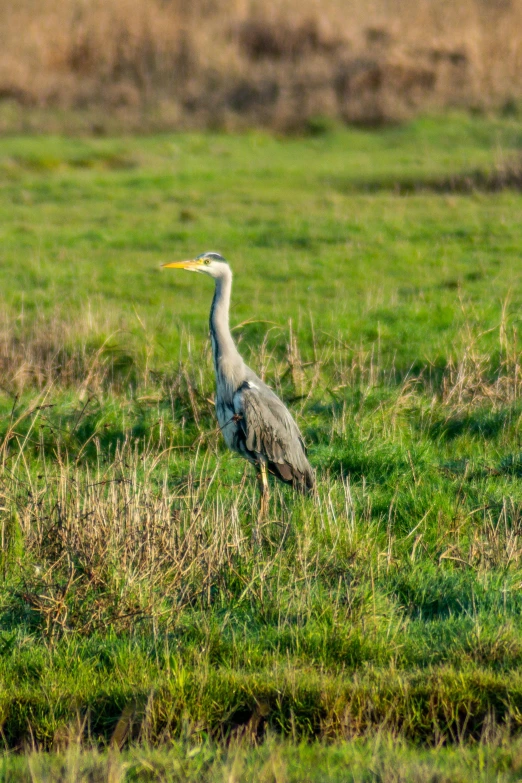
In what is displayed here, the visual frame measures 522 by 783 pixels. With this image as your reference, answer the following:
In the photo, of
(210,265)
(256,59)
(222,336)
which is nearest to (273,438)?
(222,336)

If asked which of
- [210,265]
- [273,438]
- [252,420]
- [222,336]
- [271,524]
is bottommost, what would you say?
[271,524]

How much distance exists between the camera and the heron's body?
6.31 metres

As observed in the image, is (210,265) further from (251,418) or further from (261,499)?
(261,499)

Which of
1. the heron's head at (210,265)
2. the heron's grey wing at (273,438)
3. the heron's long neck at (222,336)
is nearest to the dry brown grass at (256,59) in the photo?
the heron's head at (210,265)

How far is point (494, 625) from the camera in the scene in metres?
4.67

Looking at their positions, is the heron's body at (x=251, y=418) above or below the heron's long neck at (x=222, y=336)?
below

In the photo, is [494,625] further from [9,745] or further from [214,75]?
[214,75]

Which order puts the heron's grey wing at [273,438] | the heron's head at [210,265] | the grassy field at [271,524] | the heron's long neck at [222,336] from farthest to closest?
the heron's head at [210,265], the heron's long neck at [222,336], the heron's grey wing at [273,438], the grassy field at [271,524]

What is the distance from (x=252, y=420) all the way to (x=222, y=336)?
651mm

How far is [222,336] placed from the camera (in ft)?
21.9

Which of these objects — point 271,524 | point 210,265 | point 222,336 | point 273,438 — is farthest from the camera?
point 210,265

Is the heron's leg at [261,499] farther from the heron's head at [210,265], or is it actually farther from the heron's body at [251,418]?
the heron's head at [210,265]

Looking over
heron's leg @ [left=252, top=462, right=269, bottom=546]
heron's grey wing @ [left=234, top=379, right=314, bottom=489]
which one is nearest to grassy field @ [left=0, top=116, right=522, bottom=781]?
heron's leg @ [left=252, top=462, right=269, bottom=546]

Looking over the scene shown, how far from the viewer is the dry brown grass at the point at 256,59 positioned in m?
23.4
